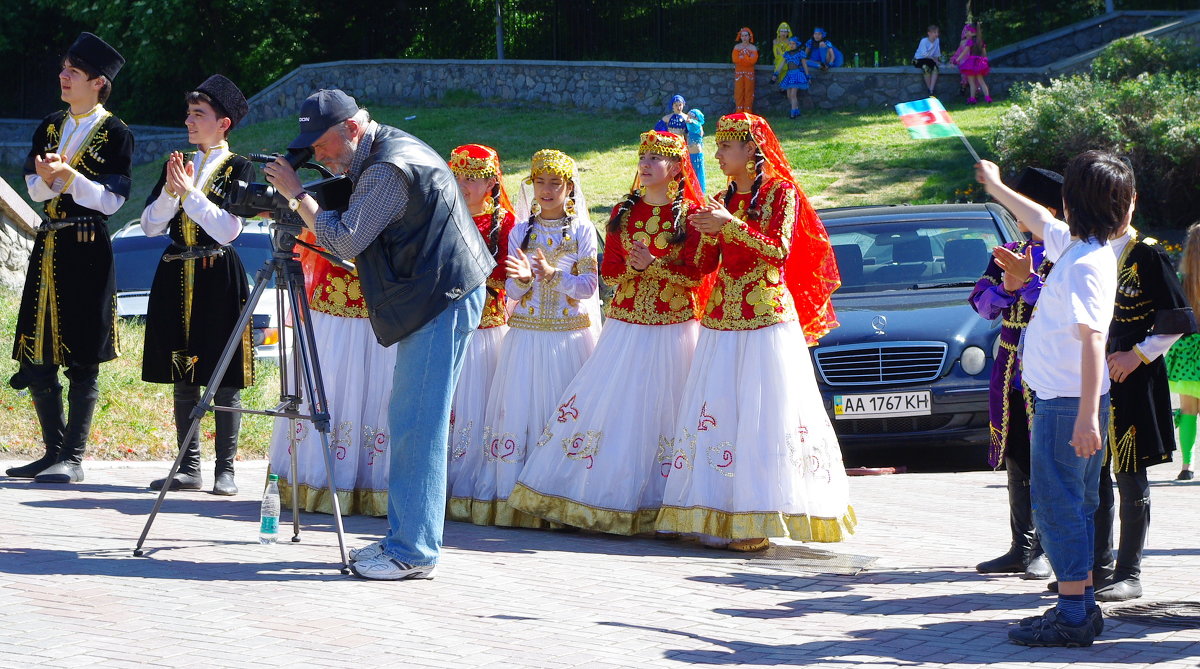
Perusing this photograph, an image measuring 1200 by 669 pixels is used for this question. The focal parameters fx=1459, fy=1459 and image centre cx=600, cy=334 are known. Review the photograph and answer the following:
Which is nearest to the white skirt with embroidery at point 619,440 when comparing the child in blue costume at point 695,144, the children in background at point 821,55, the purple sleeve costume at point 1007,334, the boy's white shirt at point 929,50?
the purple sleeve costume at point 1007,334

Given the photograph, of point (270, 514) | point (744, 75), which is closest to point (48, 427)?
point (270, 514)

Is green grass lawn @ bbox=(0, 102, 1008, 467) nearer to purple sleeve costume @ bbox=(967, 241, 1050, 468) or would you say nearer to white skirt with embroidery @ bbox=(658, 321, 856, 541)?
white skirt with embroidery @ bbox=(658, 321, 856, 541)

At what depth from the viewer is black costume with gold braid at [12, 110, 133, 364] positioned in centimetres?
790

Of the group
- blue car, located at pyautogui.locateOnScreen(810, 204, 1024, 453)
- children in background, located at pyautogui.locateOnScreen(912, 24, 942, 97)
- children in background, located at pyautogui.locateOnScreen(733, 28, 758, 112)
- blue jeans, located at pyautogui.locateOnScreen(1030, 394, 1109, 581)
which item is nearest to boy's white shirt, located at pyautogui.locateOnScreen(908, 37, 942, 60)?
children in background, located at pyautogui.locateOnScreen(912, 24, 942, 97)

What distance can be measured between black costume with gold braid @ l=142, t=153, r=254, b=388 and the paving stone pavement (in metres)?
0.70

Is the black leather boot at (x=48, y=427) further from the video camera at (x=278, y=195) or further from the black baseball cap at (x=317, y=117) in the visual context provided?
the black baseball cap at (x=317, y=117)

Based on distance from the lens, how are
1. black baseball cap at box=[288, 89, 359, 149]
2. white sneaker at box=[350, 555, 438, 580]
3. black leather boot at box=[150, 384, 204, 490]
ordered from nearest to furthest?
black baseball cap at box=[288, 89, 359, 149] → white sneaker at box=[350, 555, 438, 580] → black leather boot at box=[150, 384, 204, 490]

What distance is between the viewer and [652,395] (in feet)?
24.1

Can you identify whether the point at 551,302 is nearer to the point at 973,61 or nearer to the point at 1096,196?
the point at 1096,196

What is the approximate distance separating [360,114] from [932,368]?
499 centimetres

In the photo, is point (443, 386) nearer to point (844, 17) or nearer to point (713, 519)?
point (713, 519)

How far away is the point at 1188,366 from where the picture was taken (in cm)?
929

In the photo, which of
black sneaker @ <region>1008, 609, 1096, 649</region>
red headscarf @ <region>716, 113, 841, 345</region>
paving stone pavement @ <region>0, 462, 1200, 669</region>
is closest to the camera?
paving stone pavement @ <region>0, 462, 1200, 669</region>

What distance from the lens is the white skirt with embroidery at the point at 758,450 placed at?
22.7ft
